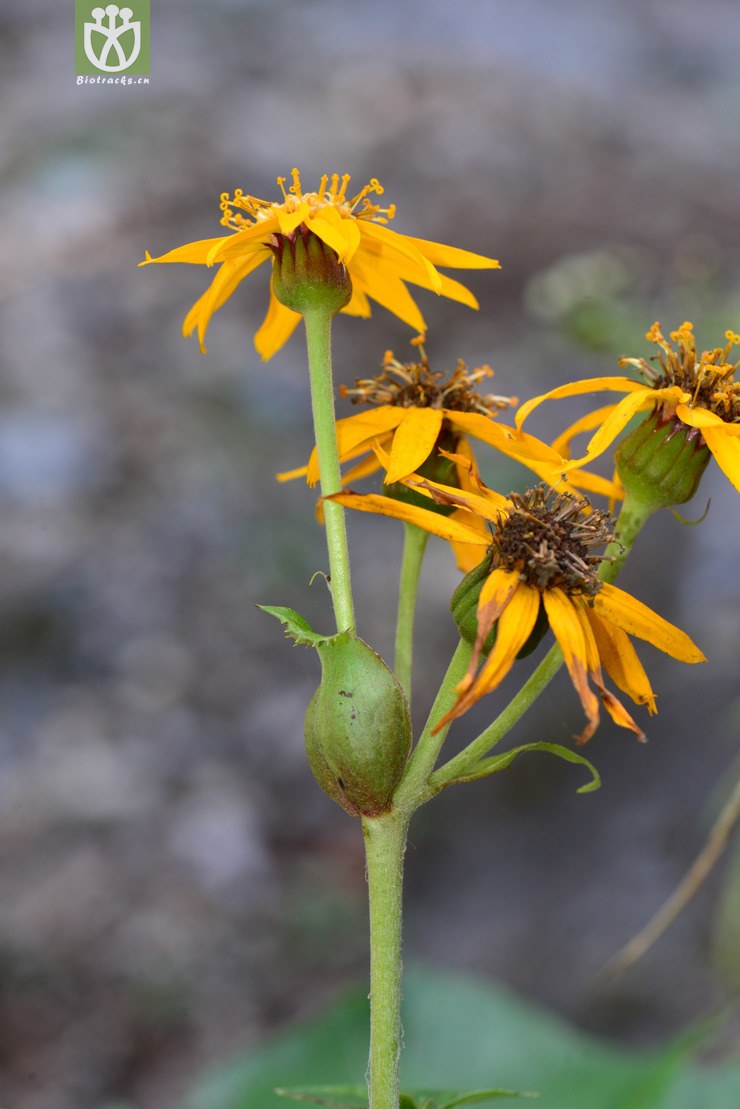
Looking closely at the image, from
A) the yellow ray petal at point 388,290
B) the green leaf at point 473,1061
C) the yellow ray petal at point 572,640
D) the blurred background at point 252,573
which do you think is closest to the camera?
the yellow ray petal at point 572,640

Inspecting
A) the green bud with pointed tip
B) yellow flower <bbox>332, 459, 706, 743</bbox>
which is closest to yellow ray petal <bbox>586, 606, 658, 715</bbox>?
yellow flower <bbox>332, 459, 706, 743</bbox>

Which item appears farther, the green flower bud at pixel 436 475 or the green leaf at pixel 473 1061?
the green leaf at pixel 473 1061

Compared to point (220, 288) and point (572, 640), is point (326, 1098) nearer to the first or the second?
point (572, 640)

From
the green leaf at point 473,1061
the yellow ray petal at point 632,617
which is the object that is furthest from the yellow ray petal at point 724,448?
the green leaf at point 473,1061

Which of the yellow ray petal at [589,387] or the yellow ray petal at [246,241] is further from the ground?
the yellow ray petal at [246,241]

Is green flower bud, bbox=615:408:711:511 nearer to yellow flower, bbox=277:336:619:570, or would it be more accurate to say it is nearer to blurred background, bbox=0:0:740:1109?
yellow flower, bbox=277:336:619:570

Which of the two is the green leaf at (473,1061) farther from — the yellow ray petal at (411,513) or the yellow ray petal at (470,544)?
the yellow ray petal at (411,513)

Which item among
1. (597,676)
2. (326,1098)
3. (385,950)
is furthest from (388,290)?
(326,1098)
